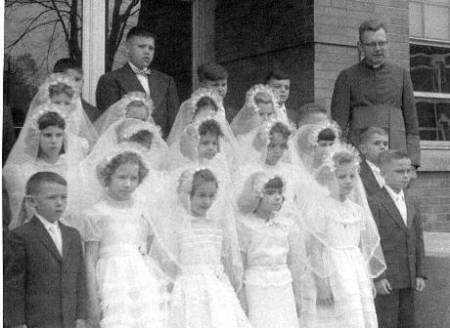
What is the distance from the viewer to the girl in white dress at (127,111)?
17.8 ft

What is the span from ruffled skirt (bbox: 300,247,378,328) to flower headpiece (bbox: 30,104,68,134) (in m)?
1.86

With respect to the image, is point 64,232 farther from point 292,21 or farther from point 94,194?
point 292,21

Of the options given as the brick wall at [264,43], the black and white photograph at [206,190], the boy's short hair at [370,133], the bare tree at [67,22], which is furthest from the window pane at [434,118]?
the bare tree at [67,22]

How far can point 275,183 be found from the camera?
16.3 feet

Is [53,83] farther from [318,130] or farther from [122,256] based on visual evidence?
[318,130]

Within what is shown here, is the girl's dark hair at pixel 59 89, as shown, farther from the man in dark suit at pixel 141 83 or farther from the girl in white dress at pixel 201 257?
the girl in white dress at pixel 201 257

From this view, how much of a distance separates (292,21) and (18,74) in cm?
261

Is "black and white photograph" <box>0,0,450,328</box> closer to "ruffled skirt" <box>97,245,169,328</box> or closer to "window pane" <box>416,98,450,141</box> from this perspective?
"ruffled skirt" <box>97,245,169,328</box>

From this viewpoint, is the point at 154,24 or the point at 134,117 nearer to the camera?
the point at 134,117

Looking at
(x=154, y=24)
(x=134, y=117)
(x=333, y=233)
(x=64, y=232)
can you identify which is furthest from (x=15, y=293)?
(x=154, y=24)

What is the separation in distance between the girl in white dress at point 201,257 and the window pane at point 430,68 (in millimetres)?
4381

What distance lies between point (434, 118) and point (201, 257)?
4774 mm

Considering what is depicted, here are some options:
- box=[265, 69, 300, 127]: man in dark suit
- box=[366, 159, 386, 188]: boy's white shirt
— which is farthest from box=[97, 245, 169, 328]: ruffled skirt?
box=[265, 69, 300, 127]: man in dark suit

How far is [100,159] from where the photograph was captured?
4.73m
